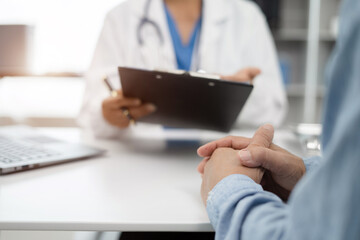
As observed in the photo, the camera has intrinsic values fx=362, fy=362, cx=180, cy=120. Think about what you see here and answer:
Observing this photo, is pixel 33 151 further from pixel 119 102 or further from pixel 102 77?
pixel 102 77

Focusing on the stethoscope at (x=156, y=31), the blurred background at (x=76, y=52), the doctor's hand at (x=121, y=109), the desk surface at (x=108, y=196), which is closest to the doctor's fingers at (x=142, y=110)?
the doctor's hand at (x=121, y=109)

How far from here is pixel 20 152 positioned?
2.29 ft

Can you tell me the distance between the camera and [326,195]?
268 millimetres

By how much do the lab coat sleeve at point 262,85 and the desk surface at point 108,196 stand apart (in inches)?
22.8

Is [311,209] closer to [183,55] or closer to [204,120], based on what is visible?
[204,120]

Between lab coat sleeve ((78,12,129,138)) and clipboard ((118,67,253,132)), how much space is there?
210 mm

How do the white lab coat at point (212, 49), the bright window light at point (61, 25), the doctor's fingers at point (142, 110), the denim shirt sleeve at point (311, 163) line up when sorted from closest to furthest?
the denim shirt sleeve at point (311, 163) < the doctor's fingers at point (142, 110) < the white lab coat at point (212, 49) < the bright window light at point (61, 25)

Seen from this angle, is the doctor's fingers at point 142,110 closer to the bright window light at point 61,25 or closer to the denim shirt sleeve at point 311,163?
the denim shirt sleeve at point 311,163

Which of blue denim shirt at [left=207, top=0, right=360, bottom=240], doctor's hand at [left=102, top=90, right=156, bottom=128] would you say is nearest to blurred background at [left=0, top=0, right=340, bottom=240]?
doctor's hand at [left=102, top=90, right=156, bottom=128]

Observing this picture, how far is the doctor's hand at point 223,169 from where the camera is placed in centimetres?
46

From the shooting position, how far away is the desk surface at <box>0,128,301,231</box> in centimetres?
44

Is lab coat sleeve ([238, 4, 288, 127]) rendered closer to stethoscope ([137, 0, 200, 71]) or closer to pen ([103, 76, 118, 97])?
stethoscope ([137, 0, 200, 71])

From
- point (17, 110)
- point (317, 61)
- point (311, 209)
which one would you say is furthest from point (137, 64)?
point (317, 61)

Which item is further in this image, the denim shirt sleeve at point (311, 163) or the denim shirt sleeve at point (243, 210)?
the denim shirt sleeve at point (311, 163)
